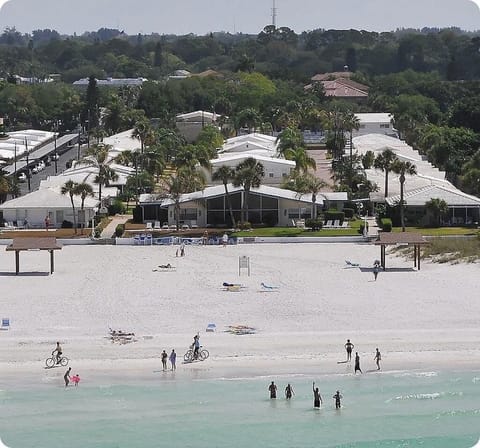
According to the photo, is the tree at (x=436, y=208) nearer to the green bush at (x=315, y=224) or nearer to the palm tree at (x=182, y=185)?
the green bush at (x=315, y=224)

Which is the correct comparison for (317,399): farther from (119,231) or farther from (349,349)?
(119,231)

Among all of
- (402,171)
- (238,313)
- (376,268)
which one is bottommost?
(238,313)

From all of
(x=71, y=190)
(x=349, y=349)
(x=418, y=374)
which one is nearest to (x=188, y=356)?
(x=349, y=349)

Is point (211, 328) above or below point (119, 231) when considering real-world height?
below

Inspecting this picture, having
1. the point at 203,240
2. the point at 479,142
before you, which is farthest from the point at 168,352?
the point at 479,142

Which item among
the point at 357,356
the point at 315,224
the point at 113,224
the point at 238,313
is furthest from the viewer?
the point at 113,224

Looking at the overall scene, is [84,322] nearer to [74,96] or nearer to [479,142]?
[479,142]

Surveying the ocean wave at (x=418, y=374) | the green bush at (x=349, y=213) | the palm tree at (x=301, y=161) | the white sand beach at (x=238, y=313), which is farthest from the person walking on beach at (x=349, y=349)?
the palm tree at (x=301, y=161)
